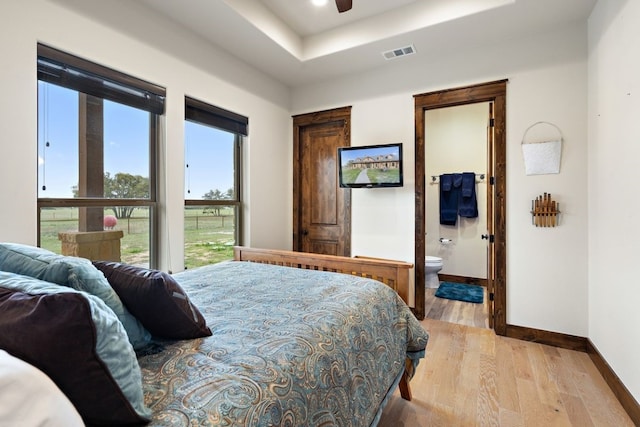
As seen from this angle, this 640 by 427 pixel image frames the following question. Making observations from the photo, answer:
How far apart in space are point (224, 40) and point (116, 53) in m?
1.03

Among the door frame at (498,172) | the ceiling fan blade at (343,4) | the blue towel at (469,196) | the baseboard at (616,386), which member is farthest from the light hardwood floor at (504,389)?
the ceiling fan blade at (343,4)

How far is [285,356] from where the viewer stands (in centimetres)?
96

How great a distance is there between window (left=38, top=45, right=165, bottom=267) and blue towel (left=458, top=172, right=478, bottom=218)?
4.19 m

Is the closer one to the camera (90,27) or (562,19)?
(90,27)

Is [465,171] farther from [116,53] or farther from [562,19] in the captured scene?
[116,53]

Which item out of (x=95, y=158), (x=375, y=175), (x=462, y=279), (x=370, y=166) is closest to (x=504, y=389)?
(x=375, y=175)

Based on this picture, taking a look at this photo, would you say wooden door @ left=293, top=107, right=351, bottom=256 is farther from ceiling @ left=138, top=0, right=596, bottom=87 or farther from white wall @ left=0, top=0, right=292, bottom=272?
ceiling @ left=138, top=0, right=596, bottom=87

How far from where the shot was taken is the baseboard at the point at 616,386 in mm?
1721

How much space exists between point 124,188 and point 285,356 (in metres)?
2.16

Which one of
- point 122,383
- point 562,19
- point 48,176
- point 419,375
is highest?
point 562,19

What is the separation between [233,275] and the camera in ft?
6.72

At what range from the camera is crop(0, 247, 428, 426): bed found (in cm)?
77

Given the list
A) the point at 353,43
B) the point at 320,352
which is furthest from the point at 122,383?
the point at 353,43

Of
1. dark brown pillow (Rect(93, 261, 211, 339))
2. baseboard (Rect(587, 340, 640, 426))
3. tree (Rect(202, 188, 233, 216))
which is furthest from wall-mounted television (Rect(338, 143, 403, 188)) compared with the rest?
dark brown pillow (Rect(93, 261, 211, 339))
